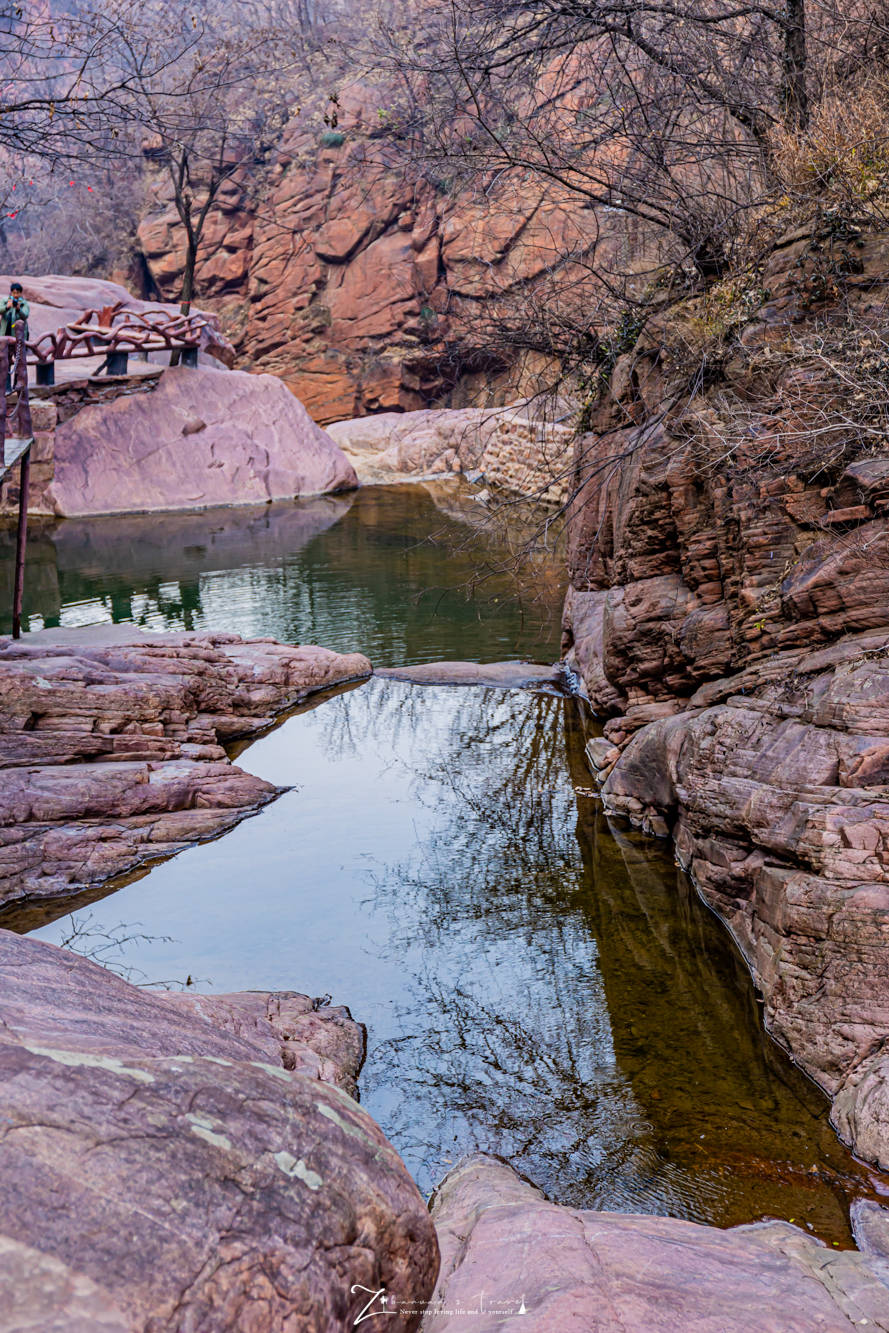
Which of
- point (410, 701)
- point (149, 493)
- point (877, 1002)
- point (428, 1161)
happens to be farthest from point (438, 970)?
point (149, 493)

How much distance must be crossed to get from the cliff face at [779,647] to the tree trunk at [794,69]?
167 centimetres

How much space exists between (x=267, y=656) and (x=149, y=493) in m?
13.6

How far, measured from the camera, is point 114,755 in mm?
8469

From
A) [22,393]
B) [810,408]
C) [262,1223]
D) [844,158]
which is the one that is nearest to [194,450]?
[22,393]

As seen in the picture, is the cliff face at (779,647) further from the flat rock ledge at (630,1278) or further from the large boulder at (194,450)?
the large boulder at (194,450)

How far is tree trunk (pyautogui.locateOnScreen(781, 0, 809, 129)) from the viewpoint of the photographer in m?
8.17

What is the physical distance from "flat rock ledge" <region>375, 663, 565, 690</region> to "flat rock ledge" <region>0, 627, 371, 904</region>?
1.82 metres

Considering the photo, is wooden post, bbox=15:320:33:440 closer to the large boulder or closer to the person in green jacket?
the person in green jacket

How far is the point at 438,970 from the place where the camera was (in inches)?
237

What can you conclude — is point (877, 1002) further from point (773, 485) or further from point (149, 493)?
point (149, 493)

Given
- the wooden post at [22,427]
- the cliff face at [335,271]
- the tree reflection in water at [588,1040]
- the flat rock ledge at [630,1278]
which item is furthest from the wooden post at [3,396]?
the cliff face at [335,271]

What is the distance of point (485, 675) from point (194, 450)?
1512cm

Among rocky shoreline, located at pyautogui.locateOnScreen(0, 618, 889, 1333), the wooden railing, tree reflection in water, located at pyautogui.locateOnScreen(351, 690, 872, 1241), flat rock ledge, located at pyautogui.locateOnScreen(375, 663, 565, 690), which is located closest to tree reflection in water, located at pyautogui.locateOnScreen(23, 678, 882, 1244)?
tree reflection in water, located at pyautogui.locateOnScreen(351, 690, 872, 1241)

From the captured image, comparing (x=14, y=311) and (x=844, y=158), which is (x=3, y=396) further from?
(x=844, y=158)
